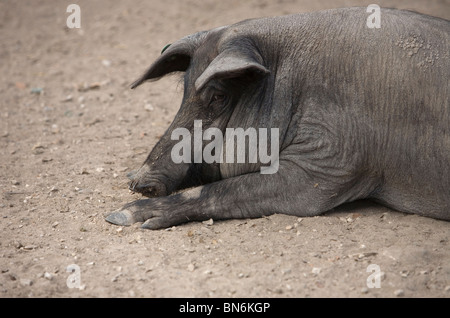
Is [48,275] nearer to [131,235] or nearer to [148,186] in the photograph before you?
[131,235]

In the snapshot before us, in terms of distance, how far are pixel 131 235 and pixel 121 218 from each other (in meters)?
0.24

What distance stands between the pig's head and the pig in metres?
0.01

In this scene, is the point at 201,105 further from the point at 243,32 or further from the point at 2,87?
the point at 2,87

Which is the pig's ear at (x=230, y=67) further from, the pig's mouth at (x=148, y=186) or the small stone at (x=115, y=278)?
the small stone at (x=115, y=278)

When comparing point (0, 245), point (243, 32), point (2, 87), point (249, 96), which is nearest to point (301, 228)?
point (249, 96)

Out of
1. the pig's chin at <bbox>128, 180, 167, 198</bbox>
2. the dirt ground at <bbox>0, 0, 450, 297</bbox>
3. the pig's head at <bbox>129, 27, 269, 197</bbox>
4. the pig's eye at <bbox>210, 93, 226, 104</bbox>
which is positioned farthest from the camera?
the pig's chin at <bbox>128, 180, 167, 198</bbox>

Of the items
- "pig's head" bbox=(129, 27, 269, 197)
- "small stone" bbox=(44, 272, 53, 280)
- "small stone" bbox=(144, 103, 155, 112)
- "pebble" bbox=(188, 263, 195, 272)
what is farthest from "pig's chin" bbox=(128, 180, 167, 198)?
"small stone" bbox=(144, 103, 155, 112)

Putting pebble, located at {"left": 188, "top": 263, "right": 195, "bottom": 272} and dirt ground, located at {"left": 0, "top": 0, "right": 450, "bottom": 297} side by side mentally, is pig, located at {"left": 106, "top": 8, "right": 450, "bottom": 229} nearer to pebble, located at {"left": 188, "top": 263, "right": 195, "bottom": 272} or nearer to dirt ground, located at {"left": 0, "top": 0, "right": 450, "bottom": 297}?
dirt ground, located at {"left": 0, "top": 0, "right": 450, "bottom": 297}

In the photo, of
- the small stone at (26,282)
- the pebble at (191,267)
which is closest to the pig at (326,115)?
the pebble at (191,267)

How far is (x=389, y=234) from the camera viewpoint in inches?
173

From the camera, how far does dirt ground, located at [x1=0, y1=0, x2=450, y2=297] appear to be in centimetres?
390

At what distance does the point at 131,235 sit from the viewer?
4539 mm

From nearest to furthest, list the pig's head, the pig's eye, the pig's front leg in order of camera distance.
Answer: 1. the pig's front leg
2. the pig's head
3. the pig's eye
